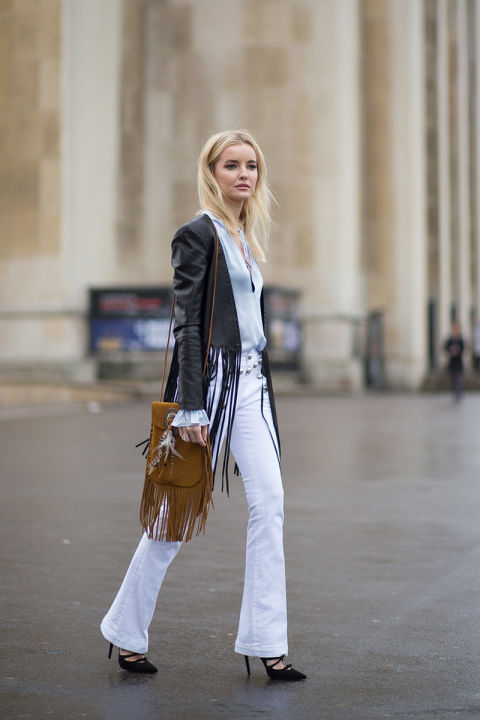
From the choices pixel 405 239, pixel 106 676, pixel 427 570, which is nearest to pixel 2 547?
pixel 427 570

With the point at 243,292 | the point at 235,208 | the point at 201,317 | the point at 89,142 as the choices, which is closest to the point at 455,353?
the point at 89,142

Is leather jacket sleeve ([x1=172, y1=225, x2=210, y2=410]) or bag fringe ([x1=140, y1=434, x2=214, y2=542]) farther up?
leather jacket sleeve ([x1=172, y1=225, x2=210, y2=410])

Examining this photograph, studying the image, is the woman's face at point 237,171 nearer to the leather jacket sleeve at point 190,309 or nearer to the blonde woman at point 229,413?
the blonde woman at point 229,413

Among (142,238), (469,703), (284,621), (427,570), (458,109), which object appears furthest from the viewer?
(458,109)

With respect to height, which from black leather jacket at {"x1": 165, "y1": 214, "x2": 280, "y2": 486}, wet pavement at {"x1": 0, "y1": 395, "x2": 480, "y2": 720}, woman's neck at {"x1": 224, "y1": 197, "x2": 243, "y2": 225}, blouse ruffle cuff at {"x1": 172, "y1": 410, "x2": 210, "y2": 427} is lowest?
wet pavement at {"x1": 0, "y1": 395, "x2": 480, "y2": 720}

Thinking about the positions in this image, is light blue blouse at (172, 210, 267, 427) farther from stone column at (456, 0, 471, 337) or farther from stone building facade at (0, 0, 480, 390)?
stone column at (456, 0, 471, 337)

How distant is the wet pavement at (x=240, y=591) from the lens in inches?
162

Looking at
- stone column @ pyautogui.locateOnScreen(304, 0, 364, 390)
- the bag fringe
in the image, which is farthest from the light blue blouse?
stone column @ pyautogui.locateOnScreen(304, 0, 364, 390)

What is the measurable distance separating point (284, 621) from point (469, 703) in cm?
67

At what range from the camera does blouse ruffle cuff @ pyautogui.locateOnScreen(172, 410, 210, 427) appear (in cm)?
420

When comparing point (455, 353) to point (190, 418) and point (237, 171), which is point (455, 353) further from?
point (190, 418)

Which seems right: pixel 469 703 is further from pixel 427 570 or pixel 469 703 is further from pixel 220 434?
pixel 427 570

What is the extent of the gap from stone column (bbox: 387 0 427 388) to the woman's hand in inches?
1519

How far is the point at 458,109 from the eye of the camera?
2318 inches
